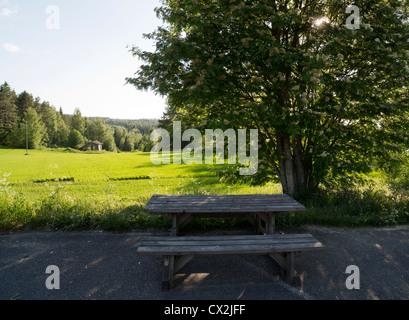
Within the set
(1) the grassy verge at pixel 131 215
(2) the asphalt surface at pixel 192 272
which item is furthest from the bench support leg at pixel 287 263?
(1) the grassy verge at pixel 131 215

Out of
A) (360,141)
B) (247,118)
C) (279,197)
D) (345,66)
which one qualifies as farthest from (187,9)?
(360,141)

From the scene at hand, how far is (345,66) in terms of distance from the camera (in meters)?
5.88

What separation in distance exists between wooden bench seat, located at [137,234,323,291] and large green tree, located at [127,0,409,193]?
9.03ft

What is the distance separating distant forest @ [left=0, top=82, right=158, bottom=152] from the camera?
59.2 m

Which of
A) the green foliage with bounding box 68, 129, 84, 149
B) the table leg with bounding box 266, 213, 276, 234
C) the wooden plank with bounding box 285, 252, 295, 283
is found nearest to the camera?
the wooden plank with bounding box 285, 252, 295, 283

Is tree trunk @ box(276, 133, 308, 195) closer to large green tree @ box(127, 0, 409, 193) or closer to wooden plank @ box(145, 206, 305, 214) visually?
large green tree @ box(127, 0, 409, 193)

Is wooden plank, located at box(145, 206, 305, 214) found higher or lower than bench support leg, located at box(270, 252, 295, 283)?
higher

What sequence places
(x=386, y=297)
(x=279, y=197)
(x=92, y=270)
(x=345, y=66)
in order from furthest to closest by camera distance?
(x=345, y=66) < (x=279, y=197) < (x=92, y=270) < (x=386, y=297)

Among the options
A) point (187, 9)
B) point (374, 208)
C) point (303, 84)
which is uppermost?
point (187, 9)

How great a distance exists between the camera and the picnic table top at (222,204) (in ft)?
12.5

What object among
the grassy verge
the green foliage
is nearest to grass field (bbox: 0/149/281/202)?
the grassy verge

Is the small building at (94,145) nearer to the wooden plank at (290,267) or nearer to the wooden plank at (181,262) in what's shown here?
the wooden plank at (181,262)
